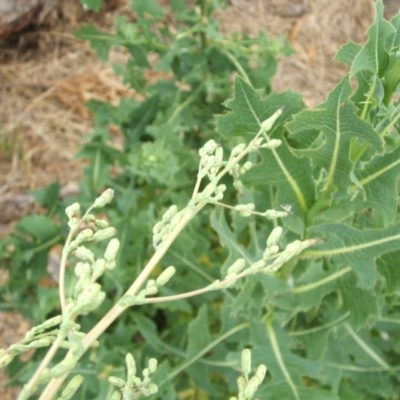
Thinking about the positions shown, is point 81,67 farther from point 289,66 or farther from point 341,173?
point 341,173

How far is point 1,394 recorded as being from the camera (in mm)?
2328

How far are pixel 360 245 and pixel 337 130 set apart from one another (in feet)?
0.83

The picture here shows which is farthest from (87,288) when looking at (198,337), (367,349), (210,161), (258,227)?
(258,227)

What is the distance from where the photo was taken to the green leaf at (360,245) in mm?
1048

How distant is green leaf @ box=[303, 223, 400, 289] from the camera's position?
105cm

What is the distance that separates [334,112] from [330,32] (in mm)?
2698

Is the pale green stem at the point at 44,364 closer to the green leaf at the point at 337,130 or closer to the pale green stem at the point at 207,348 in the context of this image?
the green leaf at the point at 337,130

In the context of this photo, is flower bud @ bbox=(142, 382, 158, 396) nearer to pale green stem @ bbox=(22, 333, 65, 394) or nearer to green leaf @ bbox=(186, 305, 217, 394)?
pale green stem @ bbox=(22, 333, 65, 394)

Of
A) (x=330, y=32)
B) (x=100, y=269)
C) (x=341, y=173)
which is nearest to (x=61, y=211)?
(x=341, y=173)

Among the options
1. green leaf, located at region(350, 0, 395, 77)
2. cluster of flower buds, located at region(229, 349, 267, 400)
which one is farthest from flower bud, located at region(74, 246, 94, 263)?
green leaf, located at region(350, 0, 395, 77)

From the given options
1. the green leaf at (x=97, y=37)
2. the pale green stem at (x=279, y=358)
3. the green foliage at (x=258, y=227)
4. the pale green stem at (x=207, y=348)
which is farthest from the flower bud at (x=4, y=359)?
the green leaf at (x=97, y=37)

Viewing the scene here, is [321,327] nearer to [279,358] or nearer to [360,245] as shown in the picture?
[279,358]

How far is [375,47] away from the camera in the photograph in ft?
2.84

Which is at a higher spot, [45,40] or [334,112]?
[334,112]
